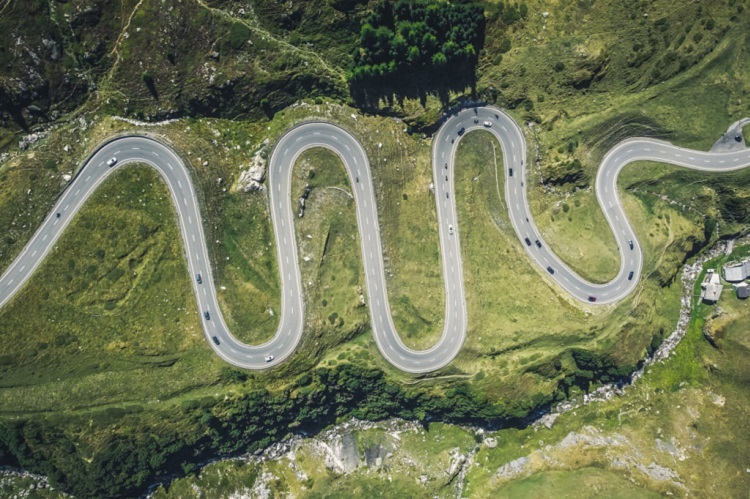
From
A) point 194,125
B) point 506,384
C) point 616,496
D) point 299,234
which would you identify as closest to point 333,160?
point 299,234

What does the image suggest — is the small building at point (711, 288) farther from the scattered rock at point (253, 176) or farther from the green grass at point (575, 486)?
the scattered rock at point (253, 176)

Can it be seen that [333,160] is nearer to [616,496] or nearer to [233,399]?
[233,399]

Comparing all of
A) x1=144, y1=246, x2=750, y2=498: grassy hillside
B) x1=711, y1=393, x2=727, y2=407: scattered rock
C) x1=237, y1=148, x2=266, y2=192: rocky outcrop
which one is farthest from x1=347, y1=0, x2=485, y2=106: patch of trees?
x1=711, y1=393, x2=727, y2=407: scattered rock

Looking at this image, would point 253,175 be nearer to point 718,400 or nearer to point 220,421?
point 220,421

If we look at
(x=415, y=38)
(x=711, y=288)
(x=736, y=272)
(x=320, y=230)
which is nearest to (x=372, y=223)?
(x=320, y=230)

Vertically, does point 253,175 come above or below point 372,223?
above

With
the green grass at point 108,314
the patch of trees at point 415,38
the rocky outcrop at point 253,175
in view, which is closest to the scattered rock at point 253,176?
the rocky outcrop at point 253,175
